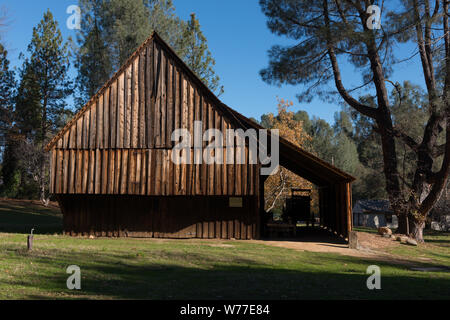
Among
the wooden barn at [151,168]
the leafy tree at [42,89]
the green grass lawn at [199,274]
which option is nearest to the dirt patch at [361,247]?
the green grass lawn at [199,274]

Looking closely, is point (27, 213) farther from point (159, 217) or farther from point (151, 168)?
point (151, 168)

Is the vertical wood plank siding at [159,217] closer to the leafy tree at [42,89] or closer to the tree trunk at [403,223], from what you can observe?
the tree trunk at [403,223]

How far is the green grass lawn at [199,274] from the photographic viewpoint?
24.6 feet

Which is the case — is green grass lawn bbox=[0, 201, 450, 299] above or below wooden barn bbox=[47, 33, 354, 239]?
below

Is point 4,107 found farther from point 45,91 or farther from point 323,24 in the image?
point 323,24

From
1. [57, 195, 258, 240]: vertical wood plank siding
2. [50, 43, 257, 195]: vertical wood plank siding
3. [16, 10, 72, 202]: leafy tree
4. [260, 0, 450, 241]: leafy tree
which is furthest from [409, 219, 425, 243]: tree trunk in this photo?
[16, 10, 72, 202]: leafy tree

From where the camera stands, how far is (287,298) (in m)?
7.17

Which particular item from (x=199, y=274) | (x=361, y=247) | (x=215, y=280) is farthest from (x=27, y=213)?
(x=215, y=280)

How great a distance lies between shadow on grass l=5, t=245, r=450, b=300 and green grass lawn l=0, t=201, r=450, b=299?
0.02 m

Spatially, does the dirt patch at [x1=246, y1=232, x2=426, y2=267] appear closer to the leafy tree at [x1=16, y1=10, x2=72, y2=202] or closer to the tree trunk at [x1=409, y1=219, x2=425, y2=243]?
the tree trunk at [x1=409, y1=219, x2=425, y2=243]

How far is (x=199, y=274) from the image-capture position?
31.3ft

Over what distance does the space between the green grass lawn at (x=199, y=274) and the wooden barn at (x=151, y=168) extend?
336 cm

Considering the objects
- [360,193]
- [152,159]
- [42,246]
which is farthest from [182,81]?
[360,193]

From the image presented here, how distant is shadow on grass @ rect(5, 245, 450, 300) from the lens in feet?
24.3
